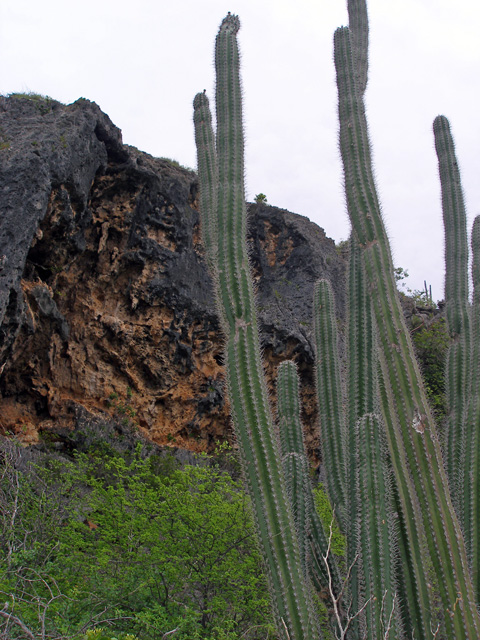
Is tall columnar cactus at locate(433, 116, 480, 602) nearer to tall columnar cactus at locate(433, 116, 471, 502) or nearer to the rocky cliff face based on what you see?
tall columnar cactus at locate(433, 116, 471, 502)

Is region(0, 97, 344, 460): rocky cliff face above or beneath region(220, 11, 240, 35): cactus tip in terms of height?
beneath

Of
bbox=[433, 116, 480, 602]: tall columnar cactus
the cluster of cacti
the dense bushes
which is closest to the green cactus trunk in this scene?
the cluster of cacti

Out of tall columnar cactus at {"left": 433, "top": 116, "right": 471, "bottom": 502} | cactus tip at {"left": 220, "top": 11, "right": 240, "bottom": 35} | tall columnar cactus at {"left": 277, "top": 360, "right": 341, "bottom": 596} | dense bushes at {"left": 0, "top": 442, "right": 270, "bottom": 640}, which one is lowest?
dense bushes at {"left": 0, "top": 442, "right": 270, "bottom": 640}

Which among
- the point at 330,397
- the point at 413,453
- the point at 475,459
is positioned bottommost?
the point at 475,459

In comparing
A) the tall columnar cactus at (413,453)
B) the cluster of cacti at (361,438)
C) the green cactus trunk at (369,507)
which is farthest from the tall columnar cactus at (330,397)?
the tall columnar cactus at (413,453)

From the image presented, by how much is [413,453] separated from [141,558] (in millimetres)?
4004

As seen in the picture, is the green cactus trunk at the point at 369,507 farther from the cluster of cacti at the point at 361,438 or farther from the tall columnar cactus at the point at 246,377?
the tall columnar cactus at the point at 246,377

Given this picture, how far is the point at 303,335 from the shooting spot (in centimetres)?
1469

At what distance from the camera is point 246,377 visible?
12.2 ft

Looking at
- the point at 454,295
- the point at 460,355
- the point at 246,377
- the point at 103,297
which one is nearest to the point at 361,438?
the point at 246,377

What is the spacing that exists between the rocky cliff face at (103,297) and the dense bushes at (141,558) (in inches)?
143

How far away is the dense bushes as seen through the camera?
5102mm

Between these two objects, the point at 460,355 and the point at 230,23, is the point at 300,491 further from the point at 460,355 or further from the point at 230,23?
the point at 230,23

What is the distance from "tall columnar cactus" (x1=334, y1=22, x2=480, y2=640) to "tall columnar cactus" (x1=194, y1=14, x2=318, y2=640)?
2.68 ft
